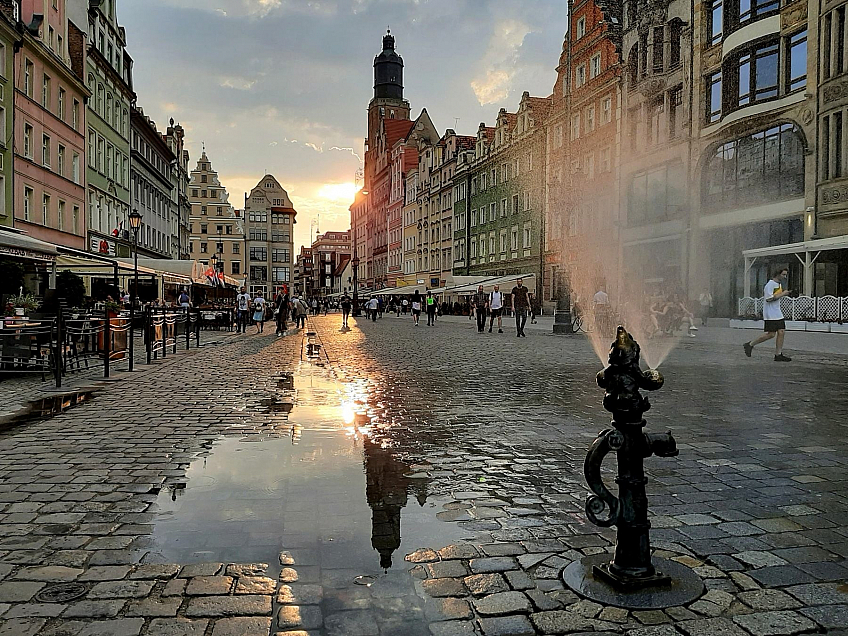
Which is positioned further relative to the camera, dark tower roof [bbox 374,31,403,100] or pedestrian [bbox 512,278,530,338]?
dark tower roof [bbox 374,31,403,100]

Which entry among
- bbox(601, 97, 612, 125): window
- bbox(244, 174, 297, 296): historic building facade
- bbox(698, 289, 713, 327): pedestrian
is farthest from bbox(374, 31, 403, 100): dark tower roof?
bbox(698, 289, 713, 327): pedestrian

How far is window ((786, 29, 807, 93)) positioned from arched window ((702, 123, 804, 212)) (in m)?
1.54

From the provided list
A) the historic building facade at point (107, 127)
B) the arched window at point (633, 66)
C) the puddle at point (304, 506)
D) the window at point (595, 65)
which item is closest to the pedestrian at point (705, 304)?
the arched window at point (633, 66)

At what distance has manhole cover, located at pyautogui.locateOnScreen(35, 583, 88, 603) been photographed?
117 inches

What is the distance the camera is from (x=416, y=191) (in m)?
82.1

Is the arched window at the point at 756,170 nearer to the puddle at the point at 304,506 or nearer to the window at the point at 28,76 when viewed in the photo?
the puddle at the point at 304,506

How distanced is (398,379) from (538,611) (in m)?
8.58

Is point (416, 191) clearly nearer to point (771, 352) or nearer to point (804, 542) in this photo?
point (771, 352)

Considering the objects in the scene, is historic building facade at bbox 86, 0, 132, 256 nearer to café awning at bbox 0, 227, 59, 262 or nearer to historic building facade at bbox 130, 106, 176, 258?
historic building facade at bbox 130, 106, 176, 258

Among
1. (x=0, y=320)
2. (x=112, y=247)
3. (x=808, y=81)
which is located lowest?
(x=0, y=320)

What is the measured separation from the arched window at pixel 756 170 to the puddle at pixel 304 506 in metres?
26.5

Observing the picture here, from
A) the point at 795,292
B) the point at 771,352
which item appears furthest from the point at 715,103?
the point at 771,352

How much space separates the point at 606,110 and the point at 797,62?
14.6m

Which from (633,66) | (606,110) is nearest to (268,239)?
(606,110)
